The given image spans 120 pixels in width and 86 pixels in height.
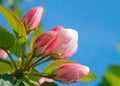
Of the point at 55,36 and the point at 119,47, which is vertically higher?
the point at 119,47

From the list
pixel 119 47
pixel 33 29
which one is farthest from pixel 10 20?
pixel 119 47

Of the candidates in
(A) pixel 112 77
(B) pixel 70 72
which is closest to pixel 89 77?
(B) pixel 70 72

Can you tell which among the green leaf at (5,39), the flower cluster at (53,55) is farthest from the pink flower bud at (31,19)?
the green leaf at (5,39)

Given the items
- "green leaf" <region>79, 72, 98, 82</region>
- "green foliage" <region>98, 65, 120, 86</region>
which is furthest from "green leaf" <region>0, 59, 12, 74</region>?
"green foliage" <region>98, 65, 120, 86</region>

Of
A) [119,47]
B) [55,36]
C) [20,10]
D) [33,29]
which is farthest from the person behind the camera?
[20,10]

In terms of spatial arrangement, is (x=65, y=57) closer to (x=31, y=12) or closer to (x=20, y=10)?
(x=31, y=12)

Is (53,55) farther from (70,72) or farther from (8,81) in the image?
(8,81)
